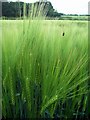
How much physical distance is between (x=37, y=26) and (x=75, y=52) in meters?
0.25

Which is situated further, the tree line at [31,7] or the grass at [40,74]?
the tree line at [31,7]

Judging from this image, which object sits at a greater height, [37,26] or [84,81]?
[37,26]

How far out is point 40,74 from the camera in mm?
2045

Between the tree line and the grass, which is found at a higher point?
the tree line

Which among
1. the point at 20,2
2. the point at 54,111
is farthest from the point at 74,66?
the point at 20,2

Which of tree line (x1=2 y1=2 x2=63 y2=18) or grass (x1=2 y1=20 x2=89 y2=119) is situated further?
tree line (x1=2 y1=2 x2=63 y2=18)

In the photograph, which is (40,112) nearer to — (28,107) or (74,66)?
(28,107)

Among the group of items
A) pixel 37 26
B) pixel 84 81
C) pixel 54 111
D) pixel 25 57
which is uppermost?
pixel 37 26

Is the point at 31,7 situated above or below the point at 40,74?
above

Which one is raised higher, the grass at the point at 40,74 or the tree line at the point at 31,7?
the tree line at the point at 31,7

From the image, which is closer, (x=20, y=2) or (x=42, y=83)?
(x=42, y=83)

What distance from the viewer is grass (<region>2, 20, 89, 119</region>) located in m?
2.01

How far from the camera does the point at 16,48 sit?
6.79ft

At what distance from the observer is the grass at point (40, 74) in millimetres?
2012
